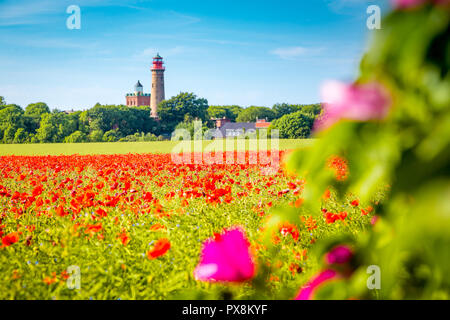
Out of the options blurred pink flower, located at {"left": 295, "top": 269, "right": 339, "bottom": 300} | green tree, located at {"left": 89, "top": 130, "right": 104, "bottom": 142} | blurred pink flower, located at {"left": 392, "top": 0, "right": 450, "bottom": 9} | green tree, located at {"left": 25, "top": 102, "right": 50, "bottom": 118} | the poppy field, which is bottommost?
the poppy field

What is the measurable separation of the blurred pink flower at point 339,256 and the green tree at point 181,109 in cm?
6951

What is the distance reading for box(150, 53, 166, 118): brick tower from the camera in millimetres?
101625

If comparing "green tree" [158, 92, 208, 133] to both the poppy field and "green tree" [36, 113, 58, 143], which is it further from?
the poppy field

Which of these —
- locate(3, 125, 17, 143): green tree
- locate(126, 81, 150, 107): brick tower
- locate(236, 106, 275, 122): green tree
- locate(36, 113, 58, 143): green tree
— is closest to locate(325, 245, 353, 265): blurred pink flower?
locate(3, 125, 17, 143): green tree

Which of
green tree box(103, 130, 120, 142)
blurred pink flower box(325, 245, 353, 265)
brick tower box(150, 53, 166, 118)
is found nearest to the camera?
blurred pink flower box(325, 245, 353, 265)

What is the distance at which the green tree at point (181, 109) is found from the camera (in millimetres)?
70688

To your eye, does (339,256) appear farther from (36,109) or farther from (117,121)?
(117,121)

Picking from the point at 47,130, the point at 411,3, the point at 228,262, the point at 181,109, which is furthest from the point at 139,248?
the point at 181,109

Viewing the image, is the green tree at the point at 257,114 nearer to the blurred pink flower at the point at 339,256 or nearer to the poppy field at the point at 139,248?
the poppy field at the point at 139,248

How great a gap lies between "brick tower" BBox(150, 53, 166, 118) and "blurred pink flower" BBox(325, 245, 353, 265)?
101809 mm

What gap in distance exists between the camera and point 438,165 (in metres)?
0.54

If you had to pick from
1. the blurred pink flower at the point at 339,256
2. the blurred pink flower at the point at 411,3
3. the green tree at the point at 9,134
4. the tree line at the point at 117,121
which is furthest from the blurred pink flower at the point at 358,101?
the green tree at the point at 9,134
